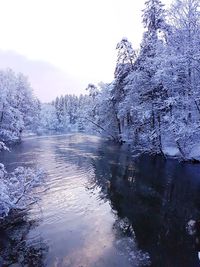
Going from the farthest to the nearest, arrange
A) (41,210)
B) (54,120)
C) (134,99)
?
(54,120)
(134,99)
(41,210)

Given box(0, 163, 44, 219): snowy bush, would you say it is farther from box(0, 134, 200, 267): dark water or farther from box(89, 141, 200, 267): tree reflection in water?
box(89, 141, 200, 267): tree reflection in water

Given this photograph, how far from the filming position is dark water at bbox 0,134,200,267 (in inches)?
361

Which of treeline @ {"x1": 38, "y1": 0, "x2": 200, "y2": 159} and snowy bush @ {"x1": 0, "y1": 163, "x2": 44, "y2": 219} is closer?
snowy bush @ {"x1": 0, "y1": 163, "x2": 44, "y2": 219}

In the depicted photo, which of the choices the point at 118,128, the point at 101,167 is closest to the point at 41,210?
the point at 101,167

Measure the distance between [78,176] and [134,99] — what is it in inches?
629

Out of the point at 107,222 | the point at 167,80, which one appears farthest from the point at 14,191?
the point at 167,80

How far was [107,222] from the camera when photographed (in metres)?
12.1

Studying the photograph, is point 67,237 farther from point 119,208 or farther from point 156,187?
point 156,187

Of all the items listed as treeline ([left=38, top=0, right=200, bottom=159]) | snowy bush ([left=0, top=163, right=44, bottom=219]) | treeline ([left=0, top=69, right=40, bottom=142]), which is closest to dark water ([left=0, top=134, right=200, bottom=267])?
snowy bush ([left=0, top=163, right=44, bottom=219])

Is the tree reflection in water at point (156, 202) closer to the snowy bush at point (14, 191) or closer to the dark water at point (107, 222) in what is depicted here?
the dark water at point (107, 222)

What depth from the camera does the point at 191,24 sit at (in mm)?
20516

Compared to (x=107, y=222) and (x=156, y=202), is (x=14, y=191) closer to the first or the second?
(x=107, y=222)

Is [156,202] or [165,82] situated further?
[165,82]

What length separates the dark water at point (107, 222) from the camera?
918 cm
